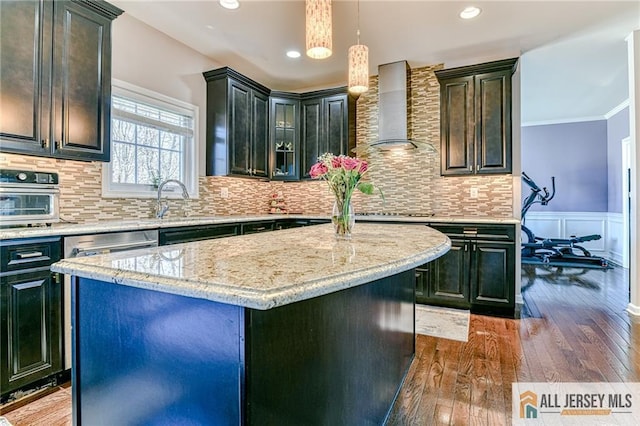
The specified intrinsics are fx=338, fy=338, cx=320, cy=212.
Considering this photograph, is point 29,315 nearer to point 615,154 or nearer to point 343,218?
point 343,218

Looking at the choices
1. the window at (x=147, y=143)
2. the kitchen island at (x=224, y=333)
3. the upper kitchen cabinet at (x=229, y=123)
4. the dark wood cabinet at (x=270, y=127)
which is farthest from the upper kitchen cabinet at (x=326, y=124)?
the kitchen island at (x=224, y=333)

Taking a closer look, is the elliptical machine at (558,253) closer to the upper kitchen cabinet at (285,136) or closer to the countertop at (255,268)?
the upper kitchen cabinet at (285,136)

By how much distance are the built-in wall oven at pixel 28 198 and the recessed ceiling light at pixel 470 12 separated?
138 inches

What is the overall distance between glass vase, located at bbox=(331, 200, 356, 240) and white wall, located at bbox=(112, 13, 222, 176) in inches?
98.2

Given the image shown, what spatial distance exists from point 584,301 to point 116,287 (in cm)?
456

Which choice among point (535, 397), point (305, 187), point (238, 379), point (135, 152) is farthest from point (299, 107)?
point (238, 379)

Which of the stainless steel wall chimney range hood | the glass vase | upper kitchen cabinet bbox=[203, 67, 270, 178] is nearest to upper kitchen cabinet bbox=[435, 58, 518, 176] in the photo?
the stainless steel wall chimney range hood

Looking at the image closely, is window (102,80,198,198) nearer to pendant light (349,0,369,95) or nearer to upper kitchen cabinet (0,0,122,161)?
upper kitchen cabinet (0,0,122,161)

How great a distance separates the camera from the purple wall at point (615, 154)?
591 centimetres

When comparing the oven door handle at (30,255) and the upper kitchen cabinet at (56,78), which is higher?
the upper kitchen cabinet at (56,78)

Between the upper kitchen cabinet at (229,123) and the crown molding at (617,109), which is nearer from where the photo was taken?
the upper kitchen cabinet at (229,123)

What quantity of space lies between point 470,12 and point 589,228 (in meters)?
5.86

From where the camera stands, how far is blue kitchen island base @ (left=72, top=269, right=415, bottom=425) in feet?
2.53

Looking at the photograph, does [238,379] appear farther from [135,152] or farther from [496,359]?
[135,152]
